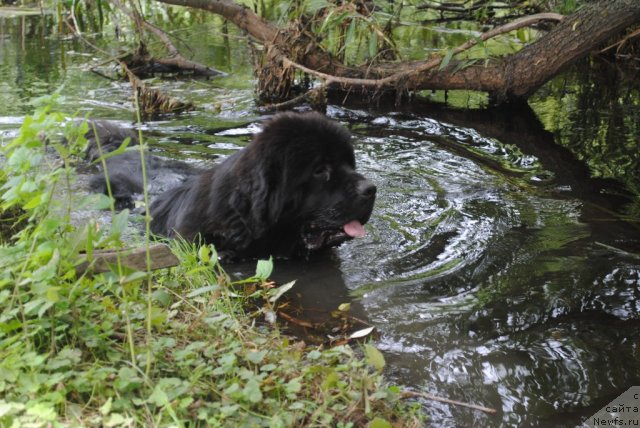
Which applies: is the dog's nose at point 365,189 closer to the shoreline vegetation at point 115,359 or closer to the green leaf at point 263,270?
the green leaf at point 263,270

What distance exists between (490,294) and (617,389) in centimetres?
106

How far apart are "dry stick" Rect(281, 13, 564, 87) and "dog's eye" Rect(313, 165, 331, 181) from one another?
3.38m

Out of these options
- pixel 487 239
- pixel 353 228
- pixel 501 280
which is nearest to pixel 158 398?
pixel 353 228

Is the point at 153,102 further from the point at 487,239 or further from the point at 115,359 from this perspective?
the point at 115,359

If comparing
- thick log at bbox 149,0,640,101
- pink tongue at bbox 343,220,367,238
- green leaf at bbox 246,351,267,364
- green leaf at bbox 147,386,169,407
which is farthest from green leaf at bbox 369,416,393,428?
thick log at bbox 149,0,640,101

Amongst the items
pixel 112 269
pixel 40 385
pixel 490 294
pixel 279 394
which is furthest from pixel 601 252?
pixel 40 385

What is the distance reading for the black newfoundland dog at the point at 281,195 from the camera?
4.29 m

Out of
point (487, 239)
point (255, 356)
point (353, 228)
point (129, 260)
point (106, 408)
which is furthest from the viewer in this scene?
point (487, 239)

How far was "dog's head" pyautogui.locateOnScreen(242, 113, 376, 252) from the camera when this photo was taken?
14.0 ft

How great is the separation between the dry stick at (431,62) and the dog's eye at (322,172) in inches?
133

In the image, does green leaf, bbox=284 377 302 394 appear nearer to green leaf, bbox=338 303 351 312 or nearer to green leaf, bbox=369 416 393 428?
green leaf, bbox=369 416 393 428

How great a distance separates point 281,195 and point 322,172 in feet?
0.98

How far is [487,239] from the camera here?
489 centimetres

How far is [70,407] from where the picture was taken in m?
2.36
